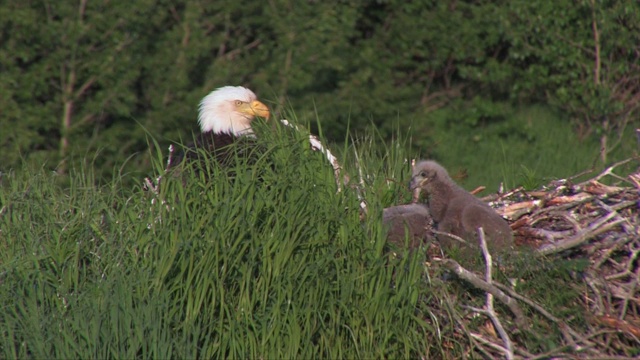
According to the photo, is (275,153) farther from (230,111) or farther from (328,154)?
(230,111)

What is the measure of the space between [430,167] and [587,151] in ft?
20.1

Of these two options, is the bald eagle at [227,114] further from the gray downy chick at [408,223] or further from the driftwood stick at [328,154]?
the gray downy chick at [408,223]

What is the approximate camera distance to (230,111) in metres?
7.50

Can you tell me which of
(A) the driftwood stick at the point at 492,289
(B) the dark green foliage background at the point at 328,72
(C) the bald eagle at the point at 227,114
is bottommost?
(B) the dark green foliage background at the point at 328,72

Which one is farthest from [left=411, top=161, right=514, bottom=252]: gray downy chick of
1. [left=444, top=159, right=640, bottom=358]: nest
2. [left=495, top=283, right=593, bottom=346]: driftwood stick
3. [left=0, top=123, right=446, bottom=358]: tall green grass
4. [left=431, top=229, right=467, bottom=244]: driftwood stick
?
[left=0, top=123, right=446, bottom=358]: tall green grass

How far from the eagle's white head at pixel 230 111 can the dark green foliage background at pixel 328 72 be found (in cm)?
313

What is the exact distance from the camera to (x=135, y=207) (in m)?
5.84

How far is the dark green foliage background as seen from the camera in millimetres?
11320

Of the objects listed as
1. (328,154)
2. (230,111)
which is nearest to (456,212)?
(328,154)

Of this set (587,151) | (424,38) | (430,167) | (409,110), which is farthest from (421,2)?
(430,167)

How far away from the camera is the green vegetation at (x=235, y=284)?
5.19m

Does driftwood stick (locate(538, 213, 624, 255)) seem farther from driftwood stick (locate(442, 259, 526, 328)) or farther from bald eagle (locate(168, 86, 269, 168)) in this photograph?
bald eagle (locate(168, 86, 269, 168))

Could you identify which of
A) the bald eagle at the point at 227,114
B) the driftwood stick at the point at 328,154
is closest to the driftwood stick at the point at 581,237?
the driftwood stick at the point at 328,154

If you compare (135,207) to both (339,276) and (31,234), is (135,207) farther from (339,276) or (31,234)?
(339,276)
